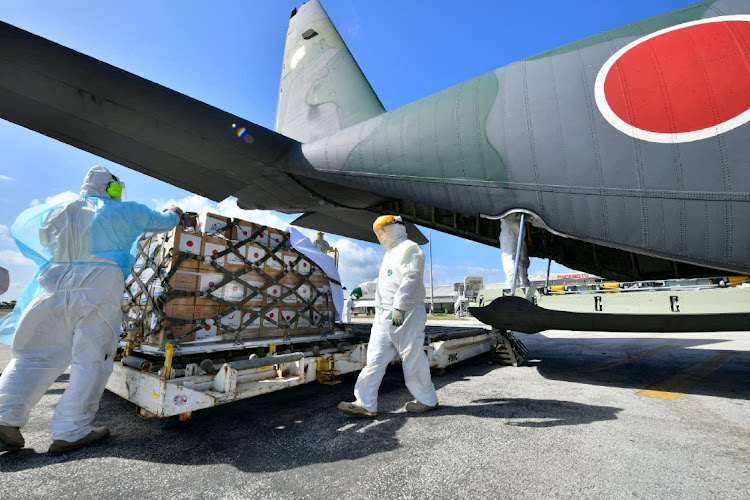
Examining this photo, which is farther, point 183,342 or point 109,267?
point 183,342

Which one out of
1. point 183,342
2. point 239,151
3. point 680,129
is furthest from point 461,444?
point 239,151

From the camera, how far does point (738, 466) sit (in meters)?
2.56

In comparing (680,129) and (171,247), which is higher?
(680,129)

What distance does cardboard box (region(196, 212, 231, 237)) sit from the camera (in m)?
4.58

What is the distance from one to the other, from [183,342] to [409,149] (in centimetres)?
456

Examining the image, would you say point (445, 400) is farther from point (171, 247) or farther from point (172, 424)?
point (171, 247)

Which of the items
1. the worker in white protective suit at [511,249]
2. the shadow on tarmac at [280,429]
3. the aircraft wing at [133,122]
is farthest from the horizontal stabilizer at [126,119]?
the worker in white protective suit at [511,249]

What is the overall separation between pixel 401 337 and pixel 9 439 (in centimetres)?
333

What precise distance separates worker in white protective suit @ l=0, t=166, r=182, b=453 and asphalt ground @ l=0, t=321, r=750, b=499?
0.33m

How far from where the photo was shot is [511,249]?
566cm

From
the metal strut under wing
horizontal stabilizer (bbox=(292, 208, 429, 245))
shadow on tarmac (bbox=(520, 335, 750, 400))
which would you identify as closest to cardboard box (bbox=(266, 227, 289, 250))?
the metal strut under wing

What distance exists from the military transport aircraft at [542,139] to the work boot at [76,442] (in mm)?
5122

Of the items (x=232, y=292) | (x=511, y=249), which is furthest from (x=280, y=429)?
(x=511, y=249)

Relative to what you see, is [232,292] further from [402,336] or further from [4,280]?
[4,280]
